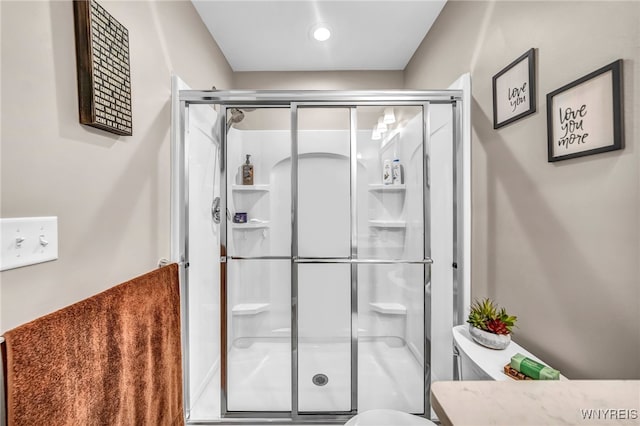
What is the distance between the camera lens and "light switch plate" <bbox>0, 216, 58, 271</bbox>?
0.72m

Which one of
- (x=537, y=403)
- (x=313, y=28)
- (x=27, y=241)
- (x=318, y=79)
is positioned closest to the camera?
(x=537, y=403)

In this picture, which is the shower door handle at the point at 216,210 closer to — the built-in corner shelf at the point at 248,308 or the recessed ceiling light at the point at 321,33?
the built-in corner shelf at the point at 248,308

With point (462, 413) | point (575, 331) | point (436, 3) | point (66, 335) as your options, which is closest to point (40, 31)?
point (66, 335)

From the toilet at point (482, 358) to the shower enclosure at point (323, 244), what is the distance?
0.47 metres

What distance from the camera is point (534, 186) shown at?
1.15 meters

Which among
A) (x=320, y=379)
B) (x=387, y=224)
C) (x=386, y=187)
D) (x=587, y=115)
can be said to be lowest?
(x=320, y=379)

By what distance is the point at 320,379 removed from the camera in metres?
1.78

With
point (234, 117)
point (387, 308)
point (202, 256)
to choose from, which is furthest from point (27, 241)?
point (387, 308)

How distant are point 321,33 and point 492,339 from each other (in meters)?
2.21

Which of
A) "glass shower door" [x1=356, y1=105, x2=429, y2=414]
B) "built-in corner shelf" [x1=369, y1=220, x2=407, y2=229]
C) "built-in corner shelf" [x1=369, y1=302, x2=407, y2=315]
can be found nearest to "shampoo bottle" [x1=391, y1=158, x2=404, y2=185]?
"glass shower door" [x1=356, y1=105, x2=429, y2=414]

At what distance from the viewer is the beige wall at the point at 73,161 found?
764 mm

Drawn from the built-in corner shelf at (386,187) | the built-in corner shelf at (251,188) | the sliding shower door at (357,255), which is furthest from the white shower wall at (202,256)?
the built-in corner shelf at (386,187)

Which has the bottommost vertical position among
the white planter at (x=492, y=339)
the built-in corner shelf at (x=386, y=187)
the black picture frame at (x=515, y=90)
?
the white planter at (x=492, y=339)

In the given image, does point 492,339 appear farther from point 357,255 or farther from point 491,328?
point 357,255
